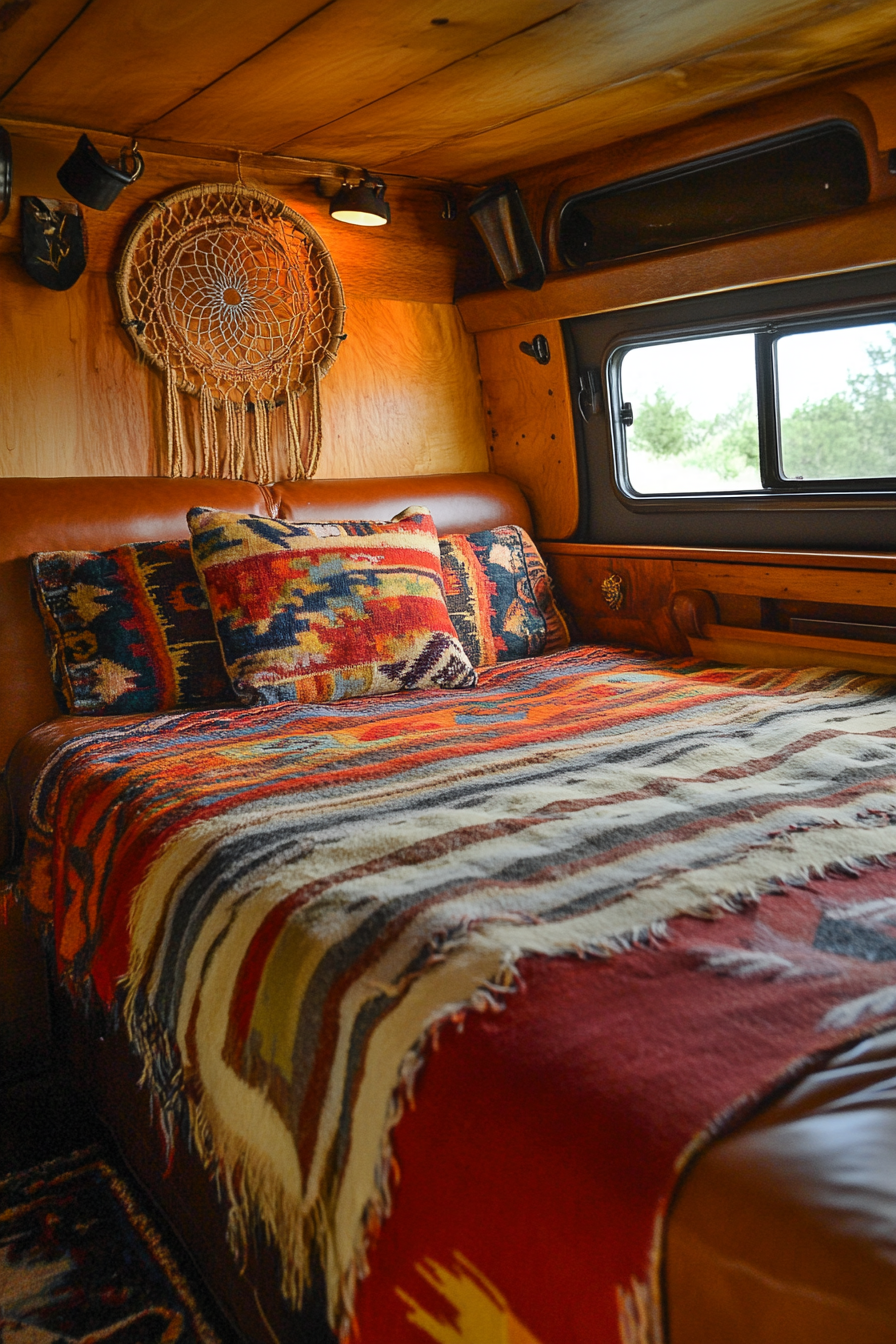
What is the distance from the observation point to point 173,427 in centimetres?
261

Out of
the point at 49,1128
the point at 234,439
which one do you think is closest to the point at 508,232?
the point at 234,439

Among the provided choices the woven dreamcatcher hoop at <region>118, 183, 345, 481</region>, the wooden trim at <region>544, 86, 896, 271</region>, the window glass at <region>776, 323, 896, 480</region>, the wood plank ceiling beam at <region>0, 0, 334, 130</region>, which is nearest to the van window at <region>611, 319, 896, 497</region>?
the window glass at <region>776, 323, 896, 480</region>

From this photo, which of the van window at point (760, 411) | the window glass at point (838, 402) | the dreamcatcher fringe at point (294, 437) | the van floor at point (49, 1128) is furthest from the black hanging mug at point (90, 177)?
the van floor at point (49, 1128)

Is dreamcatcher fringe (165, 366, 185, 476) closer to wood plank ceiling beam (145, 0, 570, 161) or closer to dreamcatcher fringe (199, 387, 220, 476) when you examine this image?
dreamcatcher fringe (199, 387, 220, 476)

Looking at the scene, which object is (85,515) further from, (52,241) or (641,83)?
(641,83)

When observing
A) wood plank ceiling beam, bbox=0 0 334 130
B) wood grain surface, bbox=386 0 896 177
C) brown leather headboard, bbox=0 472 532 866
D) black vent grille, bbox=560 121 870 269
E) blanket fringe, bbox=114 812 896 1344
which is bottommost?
blanket fringe, bbox=114 812 896 1344

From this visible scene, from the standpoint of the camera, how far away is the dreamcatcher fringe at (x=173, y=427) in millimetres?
2594

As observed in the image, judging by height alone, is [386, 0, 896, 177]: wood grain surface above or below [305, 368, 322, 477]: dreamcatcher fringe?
above

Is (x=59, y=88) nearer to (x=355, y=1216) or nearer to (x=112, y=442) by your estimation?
(x=112, y=442)

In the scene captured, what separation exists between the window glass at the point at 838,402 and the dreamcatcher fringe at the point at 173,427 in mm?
1506

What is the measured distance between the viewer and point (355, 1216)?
858 millimetres

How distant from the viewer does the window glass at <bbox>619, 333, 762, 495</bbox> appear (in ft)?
8.55

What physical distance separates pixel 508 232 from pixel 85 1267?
8.21 ft

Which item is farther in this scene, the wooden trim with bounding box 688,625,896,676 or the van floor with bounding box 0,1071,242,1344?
the wooden trim with bounding box 688,625,896,676
